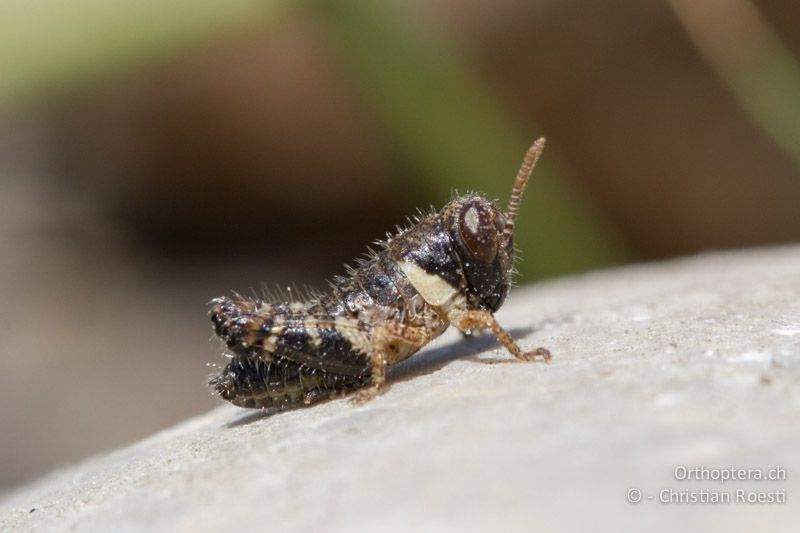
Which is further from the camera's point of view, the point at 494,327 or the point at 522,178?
the point at 522,178

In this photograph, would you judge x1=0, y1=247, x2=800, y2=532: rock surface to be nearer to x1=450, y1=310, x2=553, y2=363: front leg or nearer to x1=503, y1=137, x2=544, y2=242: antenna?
x1=450, y1=310, x2=553, y2=363: front leg

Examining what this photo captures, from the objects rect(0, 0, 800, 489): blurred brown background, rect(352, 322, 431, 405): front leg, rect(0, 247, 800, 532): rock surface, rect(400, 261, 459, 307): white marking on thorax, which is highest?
rect(0, 0, 800, 489): blurred brown background

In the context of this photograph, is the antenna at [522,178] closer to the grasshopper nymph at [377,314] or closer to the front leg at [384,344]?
the grasshopper nymph at [377,314]

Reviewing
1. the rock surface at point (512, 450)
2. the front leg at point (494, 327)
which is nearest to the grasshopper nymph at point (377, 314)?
the front leg at point (494, 327)

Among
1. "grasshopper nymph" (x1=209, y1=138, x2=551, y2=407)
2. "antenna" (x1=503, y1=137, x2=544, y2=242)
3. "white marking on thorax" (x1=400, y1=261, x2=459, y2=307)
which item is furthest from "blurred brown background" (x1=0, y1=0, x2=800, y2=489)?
"white marking on thorax" (x1=400, y1=261, x2=459, y2=307)

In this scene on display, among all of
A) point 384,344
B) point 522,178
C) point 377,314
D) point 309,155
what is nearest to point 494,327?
point 384,344

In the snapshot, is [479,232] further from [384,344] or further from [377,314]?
[384,344]

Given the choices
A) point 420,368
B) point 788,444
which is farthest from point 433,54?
point 788,444

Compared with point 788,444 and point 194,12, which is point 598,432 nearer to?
point 788,444
